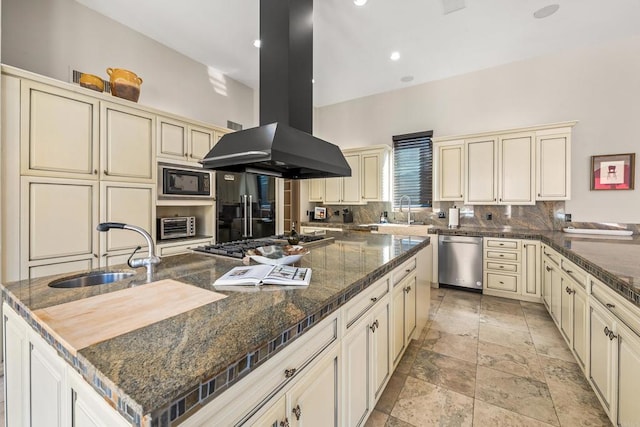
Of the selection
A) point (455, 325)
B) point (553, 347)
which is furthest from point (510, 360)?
point (455, 325)

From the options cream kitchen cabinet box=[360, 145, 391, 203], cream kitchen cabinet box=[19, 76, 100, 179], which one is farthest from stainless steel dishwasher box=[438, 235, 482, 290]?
cream kitchen cabinet box=[19, 76, 100, 179]

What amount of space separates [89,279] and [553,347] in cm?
348

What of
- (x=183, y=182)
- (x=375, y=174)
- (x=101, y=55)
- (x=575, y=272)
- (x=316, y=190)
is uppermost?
(x=101, y=55)

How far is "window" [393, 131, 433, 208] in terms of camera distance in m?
4.57

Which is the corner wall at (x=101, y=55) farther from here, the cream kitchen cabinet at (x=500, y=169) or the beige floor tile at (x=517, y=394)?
the beige floor tile at (x=517, y=394)

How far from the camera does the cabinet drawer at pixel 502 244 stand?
3.45 m

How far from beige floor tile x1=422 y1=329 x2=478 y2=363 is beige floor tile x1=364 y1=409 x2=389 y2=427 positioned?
93 cm

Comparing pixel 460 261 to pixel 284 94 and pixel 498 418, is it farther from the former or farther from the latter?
pixel 284 94

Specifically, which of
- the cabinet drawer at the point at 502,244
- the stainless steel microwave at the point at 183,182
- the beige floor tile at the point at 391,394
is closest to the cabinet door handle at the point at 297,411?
the beige floor tile at the point at 391,394

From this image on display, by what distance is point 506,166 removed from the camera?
12.3 ft

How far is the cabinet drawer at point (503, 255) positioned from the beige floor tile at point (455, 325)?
107 centimetres

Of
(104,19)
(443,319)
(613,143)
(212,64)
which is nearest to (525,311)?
(443,319)

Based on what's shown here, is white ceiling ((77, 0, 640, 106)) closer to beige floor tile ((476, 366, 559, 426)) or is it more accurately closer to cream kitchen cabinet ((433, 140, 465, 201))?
cream kitchen cabinet ((433, 140, 465, 201))

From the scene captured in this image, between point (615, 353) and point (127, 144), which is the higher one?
point (127, 144)
